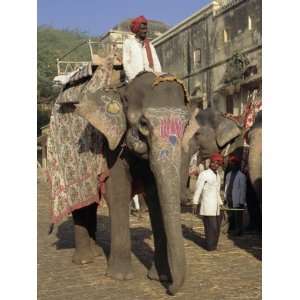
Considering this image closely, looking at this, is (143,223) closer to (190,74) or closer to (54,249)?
(54,249)

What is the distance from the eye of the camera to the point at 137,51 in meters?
5.29

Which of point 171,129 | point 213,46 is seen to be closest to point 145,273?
point 171,129

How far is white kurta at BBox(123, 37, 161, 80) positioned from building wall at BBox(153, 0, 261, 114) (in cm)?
1212

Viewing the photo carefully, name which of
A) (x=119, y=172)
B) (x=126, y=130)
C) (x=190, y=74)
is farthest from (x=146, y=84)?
(x=190, y=74)

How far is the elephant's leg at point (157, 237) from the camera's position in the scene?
547 cm

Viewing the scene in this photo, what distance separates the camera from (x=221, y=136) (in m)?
7.38

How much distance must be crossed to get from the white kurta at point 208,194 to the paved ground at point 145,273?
57 cm

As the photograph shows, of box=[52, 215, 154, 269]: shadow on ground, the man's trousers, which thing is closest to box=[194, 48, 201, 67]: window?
box=[52, 215, 154, 269]: shadow on ground

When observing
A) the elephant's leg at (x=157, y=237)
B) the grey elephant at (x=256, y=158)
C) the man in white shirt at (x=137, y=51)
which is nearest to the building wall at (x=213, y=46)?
the grey elephant at (x=256, y=158)

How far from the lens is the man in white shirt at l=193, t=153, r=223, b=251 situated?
7.14 m

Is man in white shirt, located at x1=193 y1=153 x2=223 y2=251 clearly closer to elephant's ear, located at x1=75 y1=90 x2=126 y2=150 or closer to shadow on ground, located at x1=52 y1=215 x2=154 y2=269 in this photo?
shadow on ground, located at x1=52 y1=215 x2=154 y2=269

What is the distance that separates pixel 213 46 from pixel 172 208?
Result: 59.2 feet

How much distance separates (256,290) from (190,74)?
1924 cm

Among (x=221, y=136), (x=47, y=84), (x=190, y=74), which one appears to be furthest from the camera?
(x=47, y=84)
